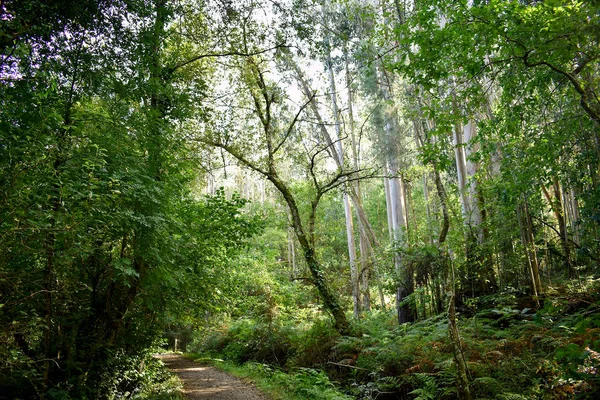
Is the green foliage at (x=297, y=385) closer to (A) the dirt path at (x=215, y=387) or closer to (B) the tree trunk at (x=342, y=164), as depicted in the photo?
(A) the dirt path at (x=215, y=387)

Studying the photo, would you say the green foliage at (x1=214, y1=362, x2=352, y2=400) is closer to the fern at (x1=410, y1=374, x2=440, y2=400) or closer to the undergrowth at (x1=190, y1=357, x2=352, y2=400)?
the undergrowth at (x1=190, y1=357, x2=352, y2=400)

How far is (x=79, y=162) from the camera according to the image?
14.1 ft

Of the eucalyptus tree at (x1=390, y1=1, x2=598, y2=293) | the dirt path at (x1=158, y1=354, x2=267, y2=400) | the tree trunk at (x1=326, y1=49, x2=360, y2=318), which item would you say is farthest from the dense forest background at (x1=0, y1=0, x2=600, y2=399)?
the dirt path at (x1=158, y1=354, x2=267, y2=400)

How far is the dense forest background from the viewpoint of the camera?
407 cm

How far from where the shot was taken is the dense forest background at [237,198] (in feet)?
13.4

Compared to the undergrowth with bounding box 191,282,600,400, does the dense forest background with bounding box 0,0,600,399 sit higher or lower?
higher

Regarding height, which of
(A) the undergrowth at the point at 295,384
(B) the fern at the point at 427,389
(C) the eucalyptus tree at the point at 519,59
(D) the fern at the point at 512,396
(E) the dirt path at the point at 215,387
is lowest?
(E) the dirt path at the point at 215,387

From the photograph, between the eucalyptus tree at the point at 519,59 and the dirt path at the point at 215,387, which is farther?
the dirt path at the point at 215,387

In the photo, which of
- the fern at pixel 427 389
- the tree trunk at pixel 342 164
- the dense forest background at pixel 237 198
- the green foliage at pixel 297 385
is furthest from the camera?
the tree trunk at pixel 342 164

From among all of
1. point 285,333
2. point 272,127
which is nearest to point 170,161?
point 272,127

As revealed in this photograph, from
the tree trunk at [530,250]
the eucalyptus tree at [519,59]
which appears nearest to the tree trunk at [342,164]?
the tree trunk at [530,250]

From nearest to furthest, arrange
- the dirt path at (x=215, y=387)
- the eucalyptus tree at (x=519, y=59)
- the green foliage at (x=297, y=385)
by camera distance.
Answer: the eucalyptus tree at (x=519, y=59)
the green foliage at (x=297, y=385)
the dirt path at (x=215, y=387)

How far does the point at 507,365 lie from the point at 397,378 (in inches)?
75.1

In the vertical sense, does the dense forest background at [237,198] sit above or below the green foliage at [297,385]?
above
